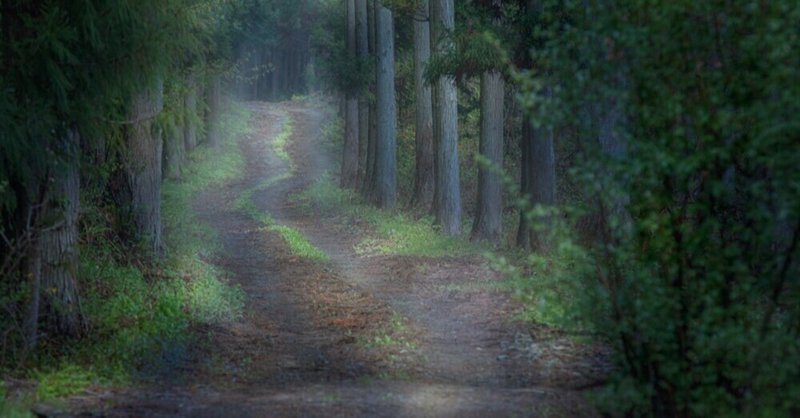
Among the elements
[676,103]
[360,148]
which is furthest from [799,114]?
[360,148]

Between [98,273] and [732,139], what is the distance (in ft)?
28.2

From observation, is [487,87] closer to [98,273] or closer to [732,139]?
[98,273]

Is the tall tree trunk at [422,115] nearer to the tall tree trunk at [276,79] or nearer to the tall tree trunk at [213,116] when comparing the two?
the tall tree trunk at [213,116]

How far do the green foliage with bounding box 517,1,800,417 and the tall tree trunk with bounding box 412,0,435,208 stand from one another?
15719 millimetres

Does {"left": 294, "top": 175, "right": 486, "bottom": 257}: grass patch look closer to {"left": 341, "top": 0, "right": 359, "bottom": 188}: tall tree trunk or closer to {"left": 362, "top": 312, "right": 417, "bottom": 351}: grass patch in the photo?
{"left": 341, "top": 0, "right": 359, "bottom": 188}: tall tree trunk

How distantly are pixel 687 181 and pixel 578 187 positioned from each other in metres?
3.03

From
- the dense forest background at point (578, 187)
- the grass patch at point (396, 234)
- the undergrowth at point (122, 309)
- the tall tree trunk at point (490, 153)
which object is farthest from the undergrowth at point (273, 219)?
the tall tree trunk at point (490, 153)

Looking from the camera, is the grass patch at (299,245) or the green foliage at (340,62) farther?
the green foliage at (340,62)

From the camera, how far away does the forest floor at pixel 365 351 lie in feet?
27.2

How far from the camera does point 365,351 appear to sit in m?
11.1

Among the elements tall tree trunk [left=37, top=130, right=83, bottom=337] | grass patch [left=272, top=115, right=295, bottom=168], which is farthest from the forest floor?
grass patch [left=272, top=115, right=295, bottom=168]

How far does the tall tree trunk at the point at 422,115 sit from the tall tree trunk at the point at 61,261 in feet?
42.2

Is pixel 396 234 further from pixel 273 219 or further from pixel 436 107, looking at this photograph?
pixel 273 219

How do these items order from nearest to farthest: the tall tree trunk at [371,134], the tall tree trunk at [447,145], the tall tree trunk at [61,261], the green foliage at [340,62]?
the tall tree trunk at [61,261] → the tall tree trunk at [447,145] → the tall tree trunk at [371,134] → the green foliage at [340,62]
